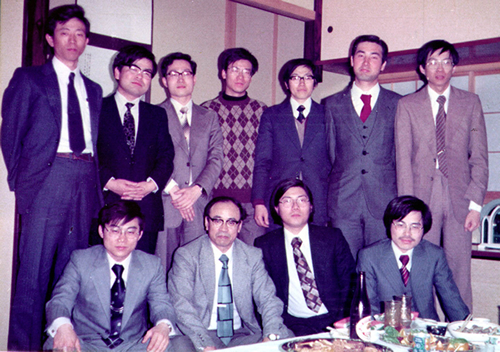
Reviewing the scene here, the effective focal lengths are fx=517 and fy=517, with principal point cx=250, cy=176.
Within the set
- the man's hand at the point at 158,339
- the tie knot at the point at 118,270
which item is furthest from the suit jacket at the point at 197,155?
the man's hand at the point at 158,339

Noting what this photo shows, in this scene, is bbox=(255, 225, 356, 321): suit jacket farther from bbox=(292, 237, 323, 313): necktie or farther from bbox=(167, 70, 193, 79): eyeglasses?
bbox=(167, 70, 193, 79): eyeglasses

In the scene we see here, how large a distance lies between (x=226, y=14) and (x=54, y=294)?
9.77 ft

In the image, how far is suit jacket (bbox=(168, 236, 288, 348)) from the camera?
2.56 meters


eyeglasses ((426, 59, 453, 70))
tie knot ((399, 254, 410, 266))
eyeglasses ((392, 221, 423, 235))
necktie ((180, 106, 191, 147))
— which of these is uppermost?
eyeglasses ((426, 59, 453, 70))

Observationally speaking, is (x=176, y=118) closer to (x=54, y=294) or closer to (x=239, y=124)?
(x=239, y=124)

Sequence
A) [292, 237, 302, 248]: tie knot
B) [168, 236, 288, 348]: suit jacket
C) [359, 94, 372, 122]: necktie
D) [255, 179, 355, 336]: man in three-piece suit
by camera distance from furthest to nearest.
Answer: [359, 94, 372, 122]: necktie
[292, 237, 302, 248]: tie knot
[255, 179, 355, 336]: man in three-piece suit
[168, 236, 288, 348]: suit jacket

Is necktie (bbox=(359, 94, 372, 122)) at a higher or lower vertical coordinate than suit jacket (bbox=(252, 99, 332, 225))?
higher

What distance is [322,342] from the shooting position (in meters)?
1.60

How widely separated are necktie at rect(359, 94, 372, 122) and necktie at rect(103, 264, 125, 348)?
5.44 ft

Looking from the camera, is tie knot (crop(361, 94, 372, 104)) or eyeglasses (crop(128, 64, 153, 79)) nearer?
eyeglasses (crop(128, 64, 153, 79))

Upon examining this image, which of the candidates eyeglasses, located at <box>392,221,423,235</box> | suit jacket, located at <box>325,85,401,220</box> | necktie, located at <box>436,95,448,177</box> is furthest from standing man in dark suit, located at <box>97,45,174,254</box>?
necktie, located at <box>436,95,448,177</box>

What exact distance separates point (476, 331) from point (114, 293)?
154cm

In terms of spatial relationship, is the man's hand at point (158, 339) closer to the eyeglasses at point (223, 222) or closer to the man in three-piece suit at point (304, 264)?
the eyeglasses at point (223, 222)

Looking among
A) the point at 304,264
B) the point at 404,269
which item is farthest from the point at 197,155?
the point at 404,269
